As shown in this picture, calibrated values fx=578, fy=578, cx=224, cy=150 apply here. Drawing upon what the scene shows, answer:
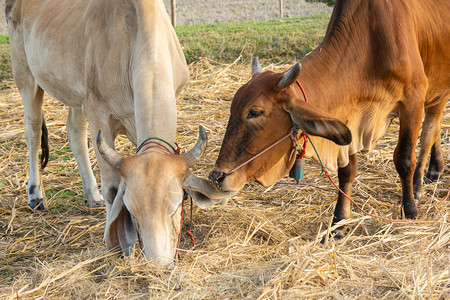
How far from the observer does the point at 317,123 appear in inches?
115

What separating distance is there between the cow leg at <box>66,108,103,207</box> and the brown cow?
1.96 metres

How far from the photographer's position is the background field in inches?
111

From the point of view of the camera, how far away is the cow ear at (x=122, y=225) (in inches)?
124

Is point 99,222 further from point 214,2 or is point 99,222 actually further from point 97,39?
point 214,2

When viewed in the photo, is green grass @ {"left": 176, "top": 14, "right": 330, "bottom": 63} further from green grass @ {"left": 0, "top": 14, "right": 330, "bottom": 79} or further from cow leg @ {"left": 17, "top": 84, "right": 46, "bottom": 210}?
cow leg @ {"left": 17, "top": 84, "right": 46, "bottom": 210}

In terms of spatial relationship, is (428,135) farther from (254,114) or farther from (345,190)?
(254,114)

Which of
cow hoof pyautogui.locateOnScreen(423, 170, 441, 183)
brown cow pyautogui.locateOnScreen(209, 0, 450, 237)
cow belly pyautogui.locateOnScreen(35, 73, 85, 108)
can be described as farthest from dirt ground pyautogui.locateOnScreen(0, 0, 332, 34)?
brown cow pyautogui.locateOnScreen(209, 0, 450, 237)

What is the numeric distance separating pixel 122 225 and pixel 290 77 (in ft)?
4.04

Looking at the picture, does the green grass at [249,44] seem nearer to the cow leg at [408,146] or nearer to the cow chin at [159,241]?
the cow leg at [408,146]

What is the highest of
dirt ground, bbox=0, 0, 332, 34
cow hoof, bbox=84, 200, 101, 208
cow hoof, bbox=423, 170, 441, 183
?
cow hoof, bbox=423, 170, 441, 183

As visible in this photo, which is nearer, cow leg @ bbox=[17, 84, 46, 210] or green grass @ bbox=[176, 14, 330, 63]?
Answer: cow leg @ bbox=[17, 84, 46, 210]

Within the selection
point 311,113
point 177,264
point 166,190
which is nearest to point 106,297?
point 177,264

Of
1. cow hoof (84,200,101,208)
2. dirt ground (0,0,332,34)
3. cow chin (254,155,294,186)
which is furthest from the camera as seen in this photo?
dirt ground (0,0,332,34)

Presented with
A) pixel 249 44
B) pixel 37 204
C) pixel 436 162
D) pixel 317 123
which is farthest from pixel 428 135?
pixel 249 44
